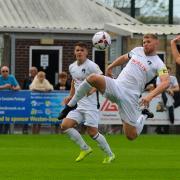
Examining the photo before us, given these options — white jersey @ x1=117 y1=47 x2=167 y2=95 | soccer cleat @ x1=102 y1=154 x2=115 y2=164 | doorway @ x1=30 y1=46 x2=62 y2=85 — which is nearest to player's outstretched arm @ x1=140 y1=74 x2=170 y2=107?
white jersey @ x1=117 y1=47 x2=167 y2=95

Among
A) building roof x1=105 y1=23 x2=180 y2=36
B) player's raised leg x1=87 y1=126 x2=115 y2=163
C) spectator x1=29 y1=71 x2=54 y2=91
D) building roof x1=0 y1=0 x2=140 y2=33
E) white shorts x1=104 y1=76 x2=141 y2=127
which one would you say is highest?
building roof x1=0 y1=0 x2=140 y2=33

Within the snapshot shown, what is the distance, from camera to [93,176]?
1587 cm

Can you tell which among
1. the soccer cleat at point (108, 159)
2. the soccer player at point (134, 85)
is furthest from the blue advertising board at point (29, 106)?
the soccer player at point (134, 85)

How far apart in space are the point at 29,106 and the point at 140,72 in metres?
14.3

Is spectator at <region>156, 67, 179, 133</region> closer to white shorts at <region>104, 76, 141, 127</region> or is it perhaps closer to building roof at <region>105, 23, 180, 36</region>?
building roof at <region>105, 23, 180, 36</region>

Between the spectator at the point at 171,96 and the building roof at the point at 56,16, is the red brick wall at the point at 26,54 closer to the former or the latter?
the building roof at the point at 56,16

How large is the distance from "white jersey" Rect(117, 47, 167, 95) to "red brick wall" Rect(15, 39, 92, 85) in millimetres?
23432

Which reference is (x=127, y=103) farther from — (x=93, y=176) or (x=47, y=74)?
(x=47, y=74)

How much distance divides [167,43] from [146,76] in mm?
18874

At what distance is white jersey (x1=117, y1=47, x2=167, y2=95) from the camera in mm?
17547

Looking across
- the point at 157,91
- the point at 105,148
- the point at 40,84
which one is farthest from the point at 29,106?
the point at 157,91

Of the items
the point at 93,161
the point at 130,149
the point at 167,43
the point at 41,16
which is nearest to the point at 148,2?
the point at 41,16

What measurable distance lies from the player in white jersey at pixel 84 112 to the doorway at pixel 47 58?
20.8m

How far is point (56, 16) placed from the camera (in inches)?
1698
